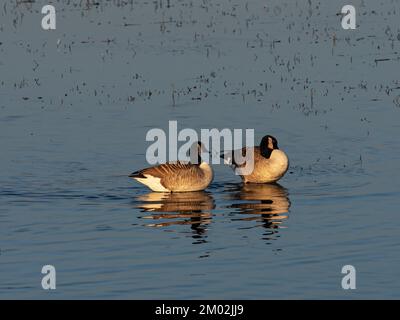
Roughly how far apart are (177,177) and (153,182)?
519 mm

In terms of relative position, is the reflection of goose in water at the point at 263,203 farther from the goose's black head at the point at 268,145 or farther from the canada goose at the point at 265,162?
the goose's black head at the point at 268,145

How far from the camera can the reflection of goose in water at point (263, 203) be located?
23.4m

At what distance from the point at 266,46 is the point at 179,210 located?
15.7 meters

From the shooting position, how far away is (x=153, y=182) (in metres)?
25.9

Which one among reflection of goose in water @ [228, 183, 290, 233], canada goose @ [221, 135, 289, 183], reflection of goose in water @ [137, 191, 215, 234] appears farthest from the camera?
canada goose @ [221, 135, 289, 183]

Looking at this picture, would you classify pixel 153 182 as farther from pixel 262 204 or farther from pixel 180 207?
pixel 262 204

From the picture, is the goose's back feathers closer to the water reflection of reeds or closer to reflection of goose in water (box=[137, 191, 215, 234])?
reflection of goose in water (box=[137, 191, 215, 234])

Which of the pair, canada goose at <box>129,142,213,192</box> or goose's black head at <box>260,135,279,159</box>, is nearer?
canada goose at <box>129,142,213,192</box>

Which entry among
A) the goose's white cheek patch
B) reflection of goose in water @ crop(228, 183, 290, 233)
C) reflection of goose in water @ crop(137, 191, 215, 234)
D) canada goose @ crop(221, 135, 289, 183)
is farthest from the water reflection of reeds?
the goose's white cheek patch

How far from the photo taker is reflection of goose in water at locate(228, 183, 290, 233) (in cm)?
2336

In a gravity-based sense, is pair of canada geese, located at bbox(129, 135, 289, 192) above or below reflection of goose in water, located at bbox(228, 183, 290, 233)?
above

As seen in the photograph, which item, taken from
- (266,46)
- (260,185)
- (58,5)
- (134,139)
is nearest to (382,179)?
(260,185)

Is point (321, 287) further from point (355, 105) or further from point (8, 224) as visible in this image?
point (355, 105)

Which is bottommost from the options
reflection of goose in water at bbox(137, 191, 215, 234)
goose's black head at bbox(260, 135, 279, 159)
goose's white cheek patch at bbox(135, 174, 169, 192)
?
reflection of goose in water at bbox(137, 191, 215, 234)
